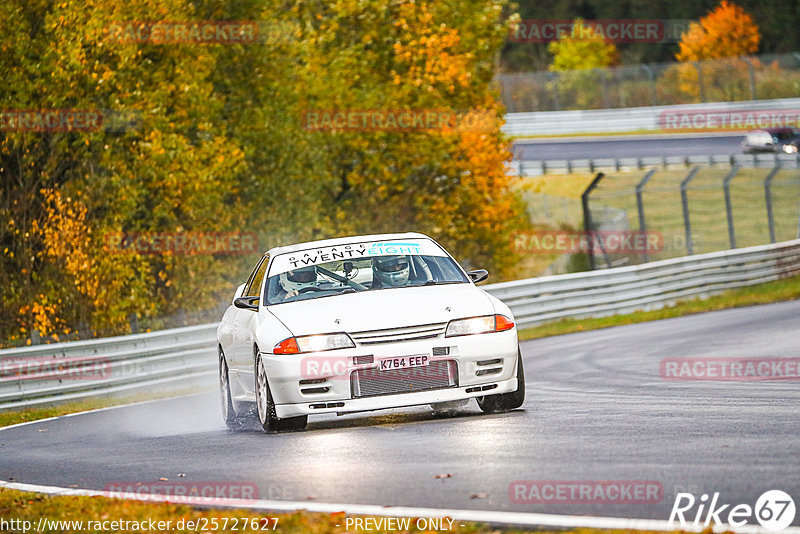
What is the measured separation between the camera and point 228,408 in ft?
38.0

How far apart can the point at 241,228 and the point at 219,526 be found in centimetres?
2377

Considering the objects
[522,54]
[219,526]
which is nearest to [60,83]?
[219,526]

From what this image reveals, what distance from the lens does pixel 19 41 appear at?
907 inches

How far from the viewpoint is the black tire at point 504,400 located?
9.77 meters

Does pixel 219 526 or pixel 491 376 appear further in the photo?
pixel 491 376

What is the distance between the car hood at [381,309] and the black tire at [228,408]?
1.65 meters

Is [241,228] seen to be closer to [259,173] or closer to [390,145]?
[259,173]

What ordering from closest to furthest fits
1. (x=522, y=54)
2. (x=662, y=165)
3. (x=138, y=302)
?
(x=138, y=302) < (x=662, y=165) < (x=522, y=54)

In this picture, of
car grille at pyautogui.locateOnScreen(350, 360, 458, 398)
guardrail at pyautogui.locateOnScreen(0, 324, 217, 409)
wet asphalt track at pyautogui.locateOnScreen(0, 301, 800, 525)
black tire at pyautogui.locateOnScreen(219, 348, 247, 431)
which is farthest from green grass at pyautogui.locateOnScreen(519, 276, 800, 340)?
car grille at pyautogui.locateOnScreen(350, 360, 458, 398)

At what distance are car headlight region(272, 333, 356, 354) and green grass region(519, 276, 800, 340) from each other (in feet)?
41.4
